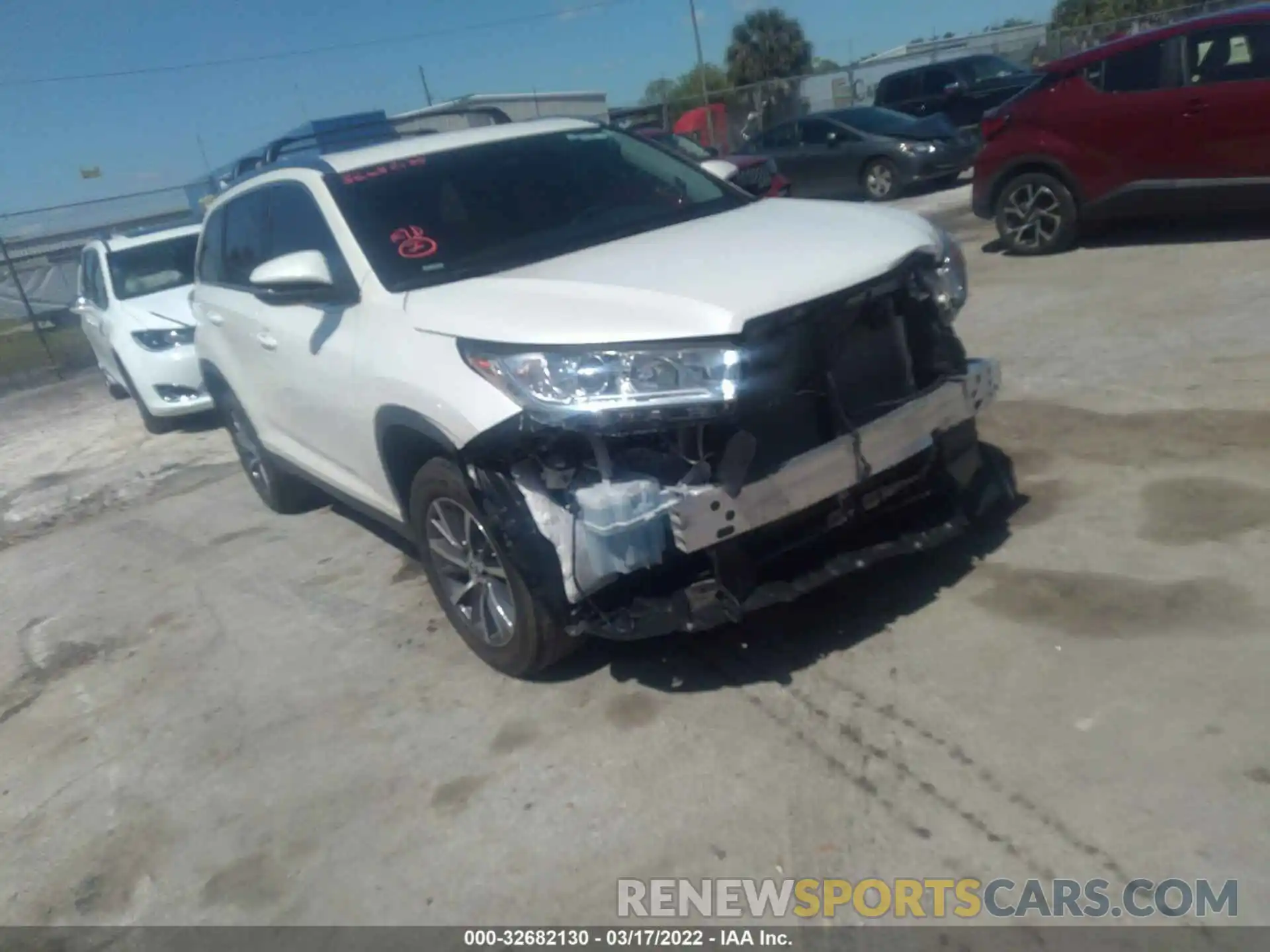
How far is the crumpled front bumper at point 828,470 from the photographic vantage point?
333 cm

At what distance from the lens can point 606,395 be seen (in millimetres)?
3348

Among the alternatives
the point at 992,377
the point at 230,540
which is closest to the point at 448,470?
the point at 992,377

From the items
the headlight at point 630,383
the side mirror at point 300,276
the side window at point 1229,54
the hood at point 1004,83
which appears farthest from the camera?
the hood at point 1004,83

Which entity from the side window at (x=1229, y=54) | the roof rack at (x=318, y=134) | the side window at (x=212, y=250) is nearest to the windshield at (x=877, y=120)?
the side window at (x=1229, y=54)

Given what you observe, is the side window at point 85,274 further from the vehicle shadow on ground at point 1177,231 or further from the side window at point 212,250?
the vehicle shadow on ground at point 1177,231

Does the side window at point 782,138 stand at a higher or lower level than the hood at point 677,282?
lower

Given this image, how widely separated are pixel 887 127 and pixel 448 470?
1469 cm

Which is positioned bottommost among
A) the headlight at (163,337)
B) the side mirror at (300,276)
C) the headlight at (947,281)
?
the headlight at (163,337)

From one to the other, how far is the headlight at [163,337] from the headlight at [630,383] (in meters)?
7.30

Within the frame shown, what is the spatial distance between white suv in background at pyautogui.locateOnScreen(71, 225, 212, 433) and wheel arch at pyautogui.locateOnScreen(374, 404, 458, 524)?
5.09 m

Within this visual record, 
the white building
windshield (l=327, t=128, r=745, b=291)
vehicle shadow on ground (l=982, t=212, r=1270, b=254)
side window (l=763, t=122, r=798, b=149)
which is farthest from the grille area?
the white building

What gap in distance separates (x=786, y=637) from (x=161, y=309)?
7.86 m

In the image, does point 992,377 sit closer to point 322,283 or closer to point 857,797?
point 857,797

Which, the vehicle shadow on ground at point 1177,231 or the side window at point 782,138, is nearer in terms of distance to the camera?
the vehicle shadow on ground at point 1177,231
